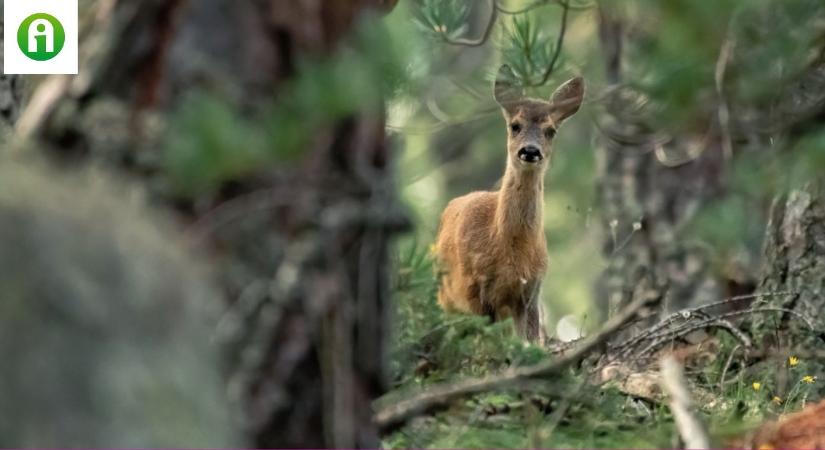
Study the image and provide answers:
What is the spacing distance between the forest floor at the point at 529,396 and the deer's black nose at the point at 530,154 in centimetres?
373

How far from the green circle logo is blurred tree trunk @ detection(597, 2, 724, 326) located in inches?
276

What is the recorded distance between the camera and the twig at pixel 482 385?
14.1 ft

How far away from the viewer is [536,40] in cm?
650

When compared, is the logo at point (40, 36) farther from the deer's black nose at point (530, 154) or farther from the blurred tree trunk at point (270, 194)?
the deer's black nose at point (530, 154)

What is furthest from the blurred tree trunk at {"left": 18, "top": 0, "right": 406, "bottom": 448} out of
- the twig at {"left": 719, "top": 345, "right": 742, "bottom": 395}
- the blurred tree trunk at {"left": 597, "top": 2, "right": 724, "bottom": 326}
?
the blurred tree trunk at {"left": 597, "top": 2, "right": 724, "bottom": 326}

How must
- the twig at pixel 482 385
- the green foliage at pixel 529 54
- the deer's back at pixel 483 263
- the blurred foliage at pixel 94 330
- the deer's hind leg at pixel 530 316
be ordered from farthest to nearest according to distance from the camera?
1. the deer's back at pixel 483 263
2. the deer's hind leg at pixel 530 316
3. the green foliage at pixel 529 54
4. the twig at pixel 482 385
5. the blurred foliage at pixel 94 330

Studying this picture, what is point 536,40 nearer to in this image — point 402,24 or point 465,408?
point 465,408

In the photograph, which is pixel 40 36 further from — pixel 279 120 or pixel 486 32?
pixel 279 120

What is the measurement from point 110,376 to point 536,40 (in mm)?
3692

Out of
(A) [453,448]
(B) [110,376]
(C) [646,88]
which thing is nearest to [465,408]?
(A) [453,448]

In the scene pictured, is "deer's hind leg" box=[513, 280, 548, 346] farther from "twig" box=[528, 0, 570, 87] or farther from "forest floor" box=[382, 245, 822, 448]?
"twig" box=[528, 0, 570, 87]

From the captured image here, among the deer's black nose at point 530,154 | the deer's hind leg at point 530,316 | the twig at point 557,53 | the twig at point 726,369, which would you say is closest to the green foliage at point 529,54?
the twig at point 557,53

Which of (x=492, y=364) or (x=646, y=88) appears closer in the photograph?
(x=646, y=88)

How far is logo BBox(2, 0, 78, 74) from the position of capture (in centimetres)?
505
